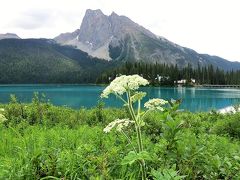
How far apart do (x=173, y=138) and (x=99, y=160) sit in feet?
3.63

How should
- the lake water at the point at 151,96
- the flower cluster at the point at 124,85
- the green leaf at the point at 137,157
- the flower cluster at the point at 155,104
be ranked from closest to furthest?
the green leaf at the point at 137,157
the flower cluster at the point at 124,85
the flower cluster at the point at 155,104
the lake water at the point at 151,96

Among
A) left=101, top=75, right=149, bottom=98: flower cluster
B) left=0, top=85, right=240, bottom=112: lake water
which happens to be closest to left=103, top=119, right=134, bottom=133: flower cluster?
left=101, top=75, right=149, bottom=98: flower cluster

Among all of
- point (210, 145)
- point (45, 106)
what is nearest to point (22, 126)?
point (45, 106)

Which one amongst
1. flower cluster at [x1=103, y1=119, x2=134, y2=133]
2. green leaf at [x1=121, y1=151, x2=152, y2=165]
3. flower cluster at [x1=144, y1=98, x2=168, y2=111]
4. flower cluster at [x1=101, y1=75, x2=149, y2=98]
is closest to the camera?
green leaf at [x1=121, y1=151, x2=152, y2=165]

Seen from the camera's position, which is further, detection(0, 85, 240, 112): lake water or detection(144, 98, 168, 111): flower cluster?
detection(0, 85, 240, 112): lake water

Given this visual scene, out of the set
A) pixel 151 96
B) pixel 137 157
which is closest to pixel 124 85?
pixel 137 157

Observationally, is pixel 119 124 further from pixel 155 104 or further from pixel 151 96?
pixel 151 96

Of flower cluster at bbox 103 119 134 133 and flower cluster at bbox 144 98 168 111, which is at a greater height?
flower cluster at bbox 144 98 168 111

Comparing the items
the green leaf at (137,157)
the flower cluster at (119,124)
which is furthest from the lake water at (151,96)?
the green leaf at (137,157)

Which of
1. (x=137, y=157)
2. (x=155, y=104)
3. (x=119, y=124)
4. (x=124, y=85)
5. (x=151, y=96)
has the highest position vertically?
(x=124, y=85)

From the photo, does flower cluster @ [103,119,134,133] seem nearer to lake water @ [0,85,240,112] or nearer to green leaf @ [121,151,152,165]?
green leaf @ [121,151,152,165]

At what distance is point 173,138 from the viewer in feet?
15.8

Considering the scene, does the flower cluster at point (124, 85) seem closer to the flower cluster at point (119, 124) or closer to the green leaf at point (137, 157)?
the flower cluster at point (119, 124)

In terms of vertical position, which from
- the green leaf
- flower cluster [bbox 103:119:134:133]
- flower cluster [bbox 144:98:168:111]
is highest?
flower cluster [bbox 144:98:168:111]
